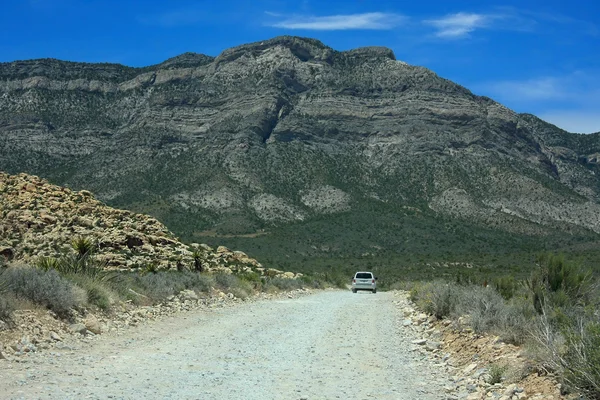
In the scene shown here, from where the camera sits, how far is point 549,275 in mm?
12398

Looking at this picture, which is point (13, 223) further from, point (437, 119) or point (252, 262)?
point (437, 119)

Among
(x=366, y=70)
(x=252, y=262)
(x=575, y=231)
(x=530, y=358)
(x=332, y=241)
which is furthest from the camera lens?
(x=366, y=70)

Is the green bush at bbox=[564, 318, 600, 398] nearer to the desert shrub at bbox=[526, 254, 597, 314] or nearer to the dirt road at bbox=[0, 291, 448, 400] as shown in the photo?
the dirt road at bbox=[0, 291, 448, 400]

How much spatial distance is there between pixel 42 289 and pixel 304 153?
3422 inches

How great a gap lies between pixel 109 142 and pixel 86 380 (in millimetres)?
102126

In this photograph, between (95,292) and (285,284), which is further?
(285,284)

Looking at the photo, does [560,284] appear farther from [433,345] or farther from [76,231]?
[76,231]

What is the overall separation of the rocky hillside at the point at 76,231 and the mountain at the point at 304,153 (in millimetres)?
31149

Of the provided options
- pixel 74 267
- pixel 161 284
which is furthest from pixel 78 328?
pixel 161 284

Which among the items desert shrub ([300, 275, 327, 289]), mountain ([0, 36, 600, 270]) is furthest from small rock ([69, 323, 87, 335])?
mountain ([0, 36, 600, 270])

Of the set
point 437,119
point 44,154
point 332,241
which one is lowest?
point 332,241

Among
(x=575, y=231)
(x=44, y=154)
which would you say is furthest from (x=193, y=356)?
(x=44, y=154)

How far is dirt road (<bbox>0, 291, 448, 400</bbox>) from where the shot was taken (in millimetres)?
7207

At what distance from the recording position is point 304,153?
97500mm
